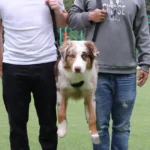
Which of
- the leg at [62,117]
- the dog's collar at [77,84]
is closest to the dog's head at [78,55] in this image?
the dog's collar at [77,84]

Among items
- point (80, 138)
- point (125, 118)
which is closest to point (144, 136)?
point (80, 138)

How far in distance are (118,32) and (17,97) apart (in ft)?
3.70

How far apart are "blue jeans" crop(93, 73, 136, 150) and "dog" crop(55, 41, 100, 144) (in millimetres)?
638

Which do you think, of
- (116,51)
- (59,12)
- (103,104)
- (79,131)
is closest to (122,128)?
(103,104)

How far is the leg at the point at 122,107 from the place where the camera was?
4.81 m

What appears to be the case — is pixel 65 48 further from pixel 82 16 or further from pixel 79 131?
pixel 79 131

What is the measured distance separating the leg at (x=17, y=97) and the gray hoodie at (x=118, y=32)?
2.24 ft

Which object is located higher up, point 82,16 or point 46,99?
point 82,16

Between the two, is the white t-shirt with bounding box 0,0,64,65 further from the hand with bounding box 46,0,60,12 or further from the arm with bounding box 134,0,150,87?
the arm with bounding box 134,0,150,87

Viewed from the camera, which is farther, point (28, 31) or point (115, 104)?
point (115, 104)

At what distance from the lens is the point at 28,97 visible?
4848mm

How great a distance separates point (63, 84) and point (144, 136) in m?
3.36

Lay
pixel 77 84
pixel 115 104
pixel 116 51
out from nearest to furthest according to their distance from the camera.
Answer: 1. pixel 77 84
2. pixel 116 51
3. pixel 115 104

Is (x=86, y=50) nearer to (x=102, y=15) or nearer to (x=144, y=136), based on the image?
(x=102, y=15)
